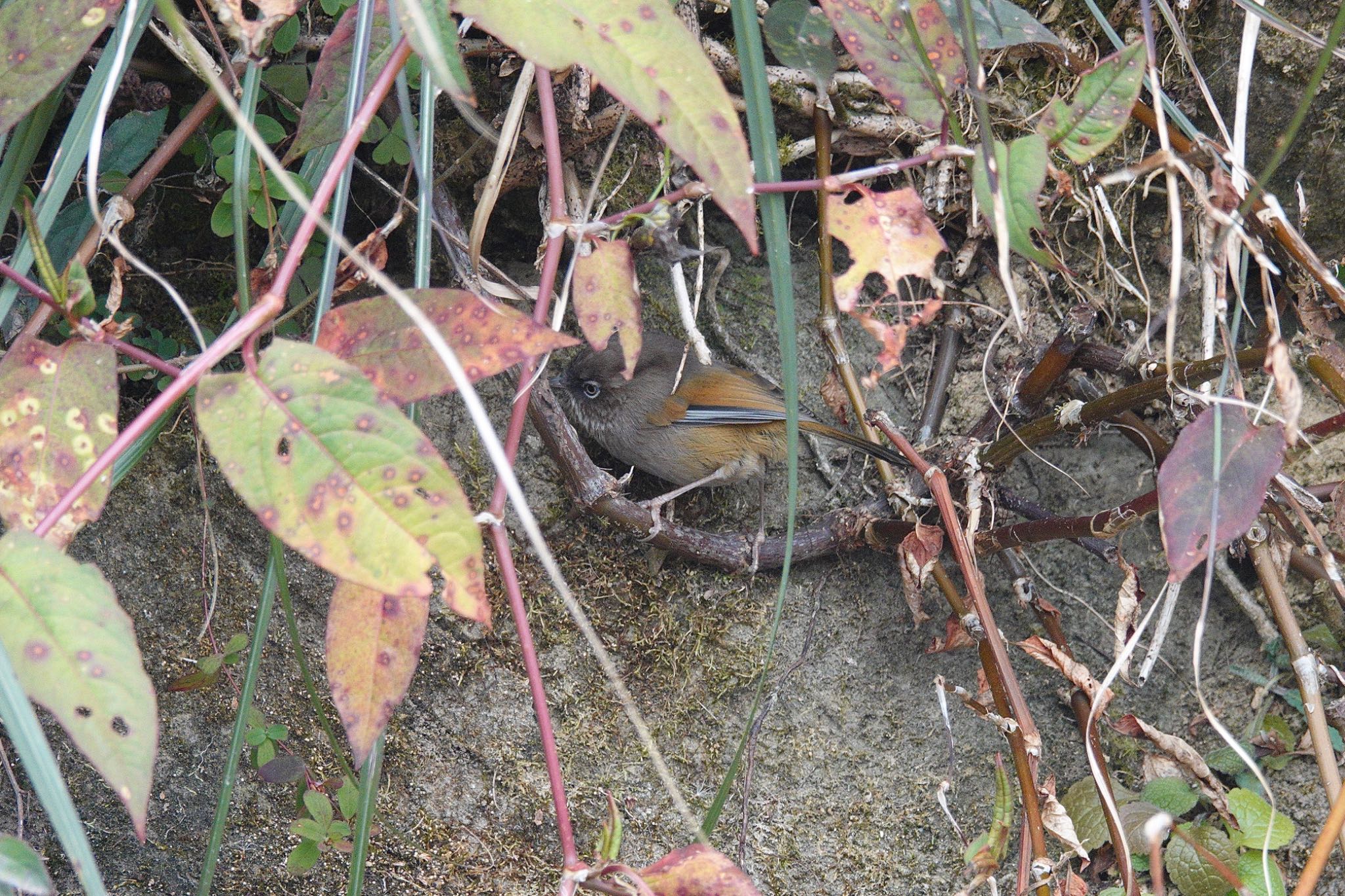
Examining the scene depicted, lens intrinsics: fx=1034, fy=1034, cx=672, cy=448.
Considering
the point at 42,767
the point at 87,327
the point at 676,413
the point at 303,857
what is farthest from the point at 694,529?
the point at 42,767

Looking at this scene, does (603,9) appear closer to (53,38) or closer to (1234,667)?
(53,38)

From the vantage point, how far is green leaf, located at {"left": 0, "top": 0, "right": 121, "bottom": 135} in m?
1.51

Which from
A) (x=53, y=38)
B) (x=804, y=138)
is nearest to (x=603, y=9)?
(x=53, y=38)

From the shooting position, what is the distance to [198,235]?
2525 mm

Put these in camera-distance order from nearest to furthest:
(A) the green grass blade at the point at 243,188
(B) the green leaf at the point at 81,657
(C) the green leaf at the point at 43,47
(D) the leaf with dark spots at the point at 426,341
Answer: (B) the green leaf at the point at 81,657
(D) the leaf with dark spots at the point at 426,341
(C) the green leaf at the point at 43,47
(A) the green grass blade at the point at 243,188

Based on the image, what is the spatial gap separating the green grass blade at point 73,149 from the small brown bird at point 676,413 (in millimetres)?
1587

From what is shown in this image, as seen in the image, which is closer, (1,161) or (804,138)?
(1,161)

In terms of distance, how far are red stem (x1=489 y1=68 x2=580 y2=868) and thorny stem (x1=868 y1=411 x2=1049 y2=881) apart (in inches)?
35.2

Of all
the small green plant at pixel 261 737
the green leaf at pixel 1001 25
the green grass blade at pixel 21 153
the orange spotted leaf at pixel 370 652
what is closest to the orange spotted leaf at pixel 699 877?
the orange spotted leaf at pixel 370 652

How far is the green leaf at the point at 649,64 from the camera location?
123 centimetres

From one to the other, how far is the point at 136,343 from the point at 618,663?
136cm

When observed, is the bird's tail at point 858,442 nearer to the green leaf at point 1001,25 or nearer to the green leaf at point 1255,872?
the green leaf at point 1001,25

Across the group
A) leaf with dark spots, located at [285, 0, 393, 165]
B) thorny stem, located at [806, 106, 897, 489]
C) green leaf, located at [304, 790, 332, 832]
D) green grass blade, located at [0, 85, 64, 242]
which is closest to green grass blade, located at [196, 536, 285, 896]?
green leaf, located at [304, 790, 332, 832]

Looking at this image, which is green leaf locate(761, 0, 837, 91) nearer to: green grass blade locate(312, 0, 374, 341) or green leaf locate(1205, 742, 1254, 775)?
green grass blade locate(312, 0, 374, 341)
